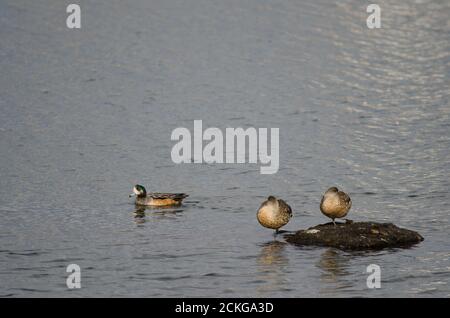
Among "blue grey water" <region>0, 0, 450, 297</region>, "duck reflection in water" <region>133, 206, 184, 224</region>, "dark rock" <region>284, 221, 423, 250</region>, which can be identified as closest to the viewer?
"blue grey water" <region>0, 0, 450, 297</region>

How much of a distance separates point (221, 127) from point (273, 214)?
31.3 feet

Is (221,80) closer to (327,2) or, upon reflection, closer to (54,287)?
(327,2)

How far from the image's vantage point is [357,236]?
23688mm

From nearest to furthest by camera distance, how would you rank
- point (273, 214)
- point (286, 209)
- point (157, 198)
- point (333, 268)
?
point (333, 268) < point (273, 214) < point (286, 209) < point (157, 198)

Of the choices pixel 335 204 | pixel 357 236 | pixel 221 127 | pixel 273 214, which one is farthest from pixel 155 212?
pixel 221 127

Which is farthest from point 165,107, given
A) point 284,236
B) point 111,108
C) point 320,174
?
point 284,236

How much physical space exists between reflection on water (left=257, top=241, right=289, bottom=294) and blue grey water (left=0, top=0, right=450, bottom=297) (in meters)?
0.05

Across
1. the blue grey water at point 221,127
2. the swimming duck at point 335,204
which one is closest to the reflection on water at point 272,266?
the blue grey water at point 221,127

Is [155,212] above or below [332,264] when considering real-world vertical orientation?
above

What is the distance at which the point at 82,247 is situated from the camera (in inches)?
957

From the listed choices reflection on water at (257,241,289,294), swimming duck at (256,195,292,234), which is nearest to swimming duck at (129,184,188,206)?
swimming duck at (256,195,292,234)

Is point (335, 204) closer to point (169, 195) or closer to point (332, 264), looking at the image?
point (332, 264)

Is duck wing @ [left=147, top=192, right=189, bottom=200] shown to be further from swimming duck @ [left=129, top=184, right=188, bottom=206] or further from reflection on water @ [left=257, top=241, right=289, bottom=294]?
reflection on water @ [left=257, top=241, right=289, bottom=294]

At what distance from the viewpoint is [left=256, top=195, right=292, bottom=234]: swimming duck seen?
24.6 m
